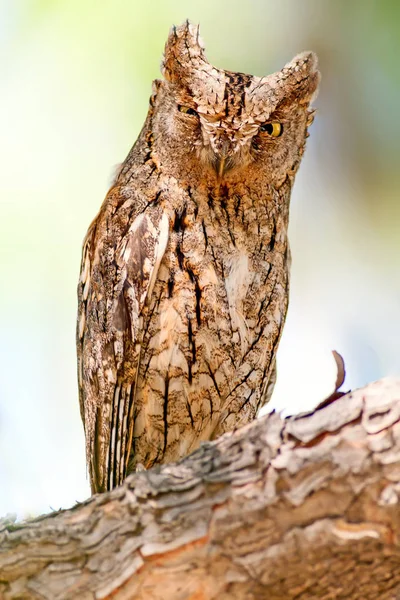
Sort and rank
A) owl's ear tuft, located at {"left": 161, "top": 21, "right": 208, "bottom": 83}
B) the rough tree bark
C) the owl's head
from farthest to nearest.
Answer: owl's ear tuft, located at {"left": 161, "top": 21, "right": 208, "bottom": 83}
the owl's head
the rough tree bark

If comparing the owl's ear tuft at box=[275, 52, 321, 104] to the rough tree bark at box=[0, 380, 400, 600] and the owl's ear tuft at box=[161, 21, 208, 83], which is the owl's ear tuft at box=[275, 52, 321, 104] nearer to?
the owl's ear tuft at box=[161, 21, 208, 83]

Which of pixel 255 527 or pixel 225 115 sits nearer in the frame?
pixel 255 527

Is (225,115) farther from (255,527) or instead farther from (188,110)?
(255,527)

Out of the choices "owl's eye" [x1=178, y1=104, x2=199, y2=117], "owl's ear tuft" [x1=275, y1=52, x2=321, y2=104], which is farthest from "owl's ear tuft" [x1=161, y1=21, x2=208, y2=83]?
"owl's ear tuft" [x1=275, y1=52, x2=321, y2=104]

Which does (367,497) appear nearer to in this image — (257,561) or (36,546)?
(257,561)

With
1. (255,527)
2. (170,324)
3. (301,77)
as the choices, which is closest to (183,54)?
(301,77)

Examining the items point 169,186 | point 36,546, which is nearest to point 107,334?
point 169,186
